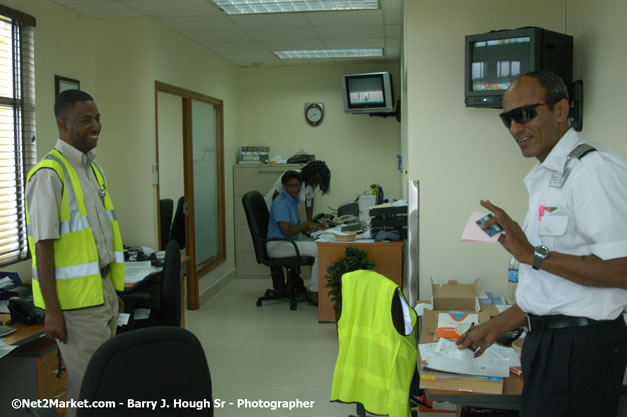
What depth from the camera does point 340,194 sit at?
7.46 m

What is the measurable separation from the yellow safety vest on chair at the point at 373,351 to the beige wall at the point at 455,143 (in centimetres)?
94

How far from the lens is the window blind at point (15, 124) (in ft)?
11.7

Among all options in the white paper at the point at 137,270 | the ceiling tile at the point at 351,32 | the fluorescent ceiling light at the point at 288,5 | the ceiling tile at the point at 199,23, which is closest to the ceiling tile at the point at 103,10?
the ceiling tile at the point at 199,23

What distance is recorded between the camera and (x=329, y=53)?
672 cm

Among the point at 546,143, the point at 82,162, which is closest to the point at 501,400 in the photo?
the point at 546,143

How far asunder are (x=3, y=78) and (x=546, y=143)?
3.36 meters

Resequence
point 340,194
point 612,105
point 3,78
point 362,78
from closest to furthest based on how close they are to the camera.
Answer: point 612,105
point 3,78
point 362,78
point 340,194

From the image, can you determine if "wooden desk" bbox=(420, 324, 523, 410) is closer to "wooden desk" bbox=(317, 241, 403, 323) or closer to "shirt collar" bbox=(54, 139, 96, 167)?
"shirt collar" bbox=(54, 139, 96, 167)

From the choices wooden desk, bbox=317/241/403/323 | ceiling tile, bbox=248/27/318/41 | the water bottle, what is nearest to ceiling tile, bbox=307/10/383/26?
ceiling tile, bbox=248/27/318/41

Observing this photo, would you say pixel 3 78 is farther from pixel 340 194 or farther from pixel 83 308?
pixel 340 194

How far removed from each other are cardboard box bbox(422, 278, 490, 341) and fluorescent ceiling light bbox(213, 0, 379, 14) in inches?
104

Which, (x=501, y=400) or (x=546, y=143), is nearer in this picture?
(x=546, y=143)

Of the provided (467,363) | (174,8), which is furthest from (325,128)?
(467,363)

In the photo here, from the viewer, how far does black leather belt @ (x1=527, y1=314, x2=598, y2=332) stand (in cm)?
158
